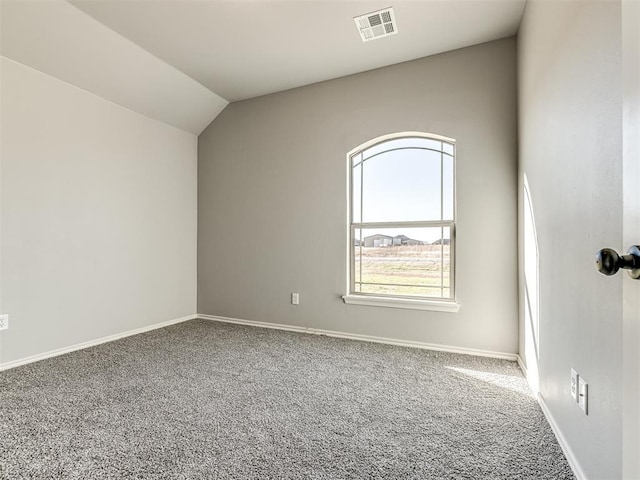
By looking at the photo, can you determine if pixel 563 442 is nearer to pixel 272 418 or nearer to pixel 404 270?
pixel 272 418

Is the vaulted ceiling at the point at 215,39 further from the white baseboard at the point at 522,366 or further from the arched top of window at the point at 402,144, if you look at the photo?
the white baseboard at the point at 522,366

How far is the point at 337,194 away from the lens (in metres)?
3.58

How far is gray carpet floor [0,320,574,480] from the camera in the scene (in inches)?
58.2

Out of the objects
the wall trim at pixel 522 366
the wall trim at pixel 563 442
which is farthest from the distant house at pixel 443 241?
the wall trim at pixel 563 442

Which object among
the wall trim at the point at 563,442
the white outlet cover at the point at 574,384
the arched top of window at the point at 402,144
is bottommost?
the wall trim at the point at 563,442

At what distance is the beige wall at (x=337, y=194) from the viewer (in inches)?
117

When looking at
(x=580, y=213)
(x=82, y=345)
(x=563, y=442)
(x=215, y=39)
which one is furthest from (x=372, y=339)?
(x=215, y=39)

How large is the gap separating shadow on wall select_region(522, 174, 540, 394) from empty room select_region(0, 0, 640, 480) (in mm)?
40

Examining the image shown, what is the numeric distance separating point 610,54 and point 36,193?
3725 mm

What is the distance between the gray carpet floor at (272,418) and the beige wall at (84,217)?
1.54 ft

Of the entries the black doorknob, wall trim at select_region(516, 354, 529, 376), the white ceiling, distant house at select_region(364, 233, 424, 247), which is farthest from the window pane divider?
the black doorknob

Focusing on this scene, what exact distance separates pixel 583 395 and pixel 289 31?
119 inches

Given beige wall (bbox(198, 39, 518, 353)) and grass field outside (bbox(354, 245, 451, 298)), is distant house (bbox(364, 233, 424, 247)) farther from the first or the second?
beige wall (bbox(198, 39, 518, 353))

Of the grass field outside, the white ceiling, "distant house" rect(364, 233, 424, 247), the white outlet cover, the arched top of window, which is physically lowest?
the white outlet cover
